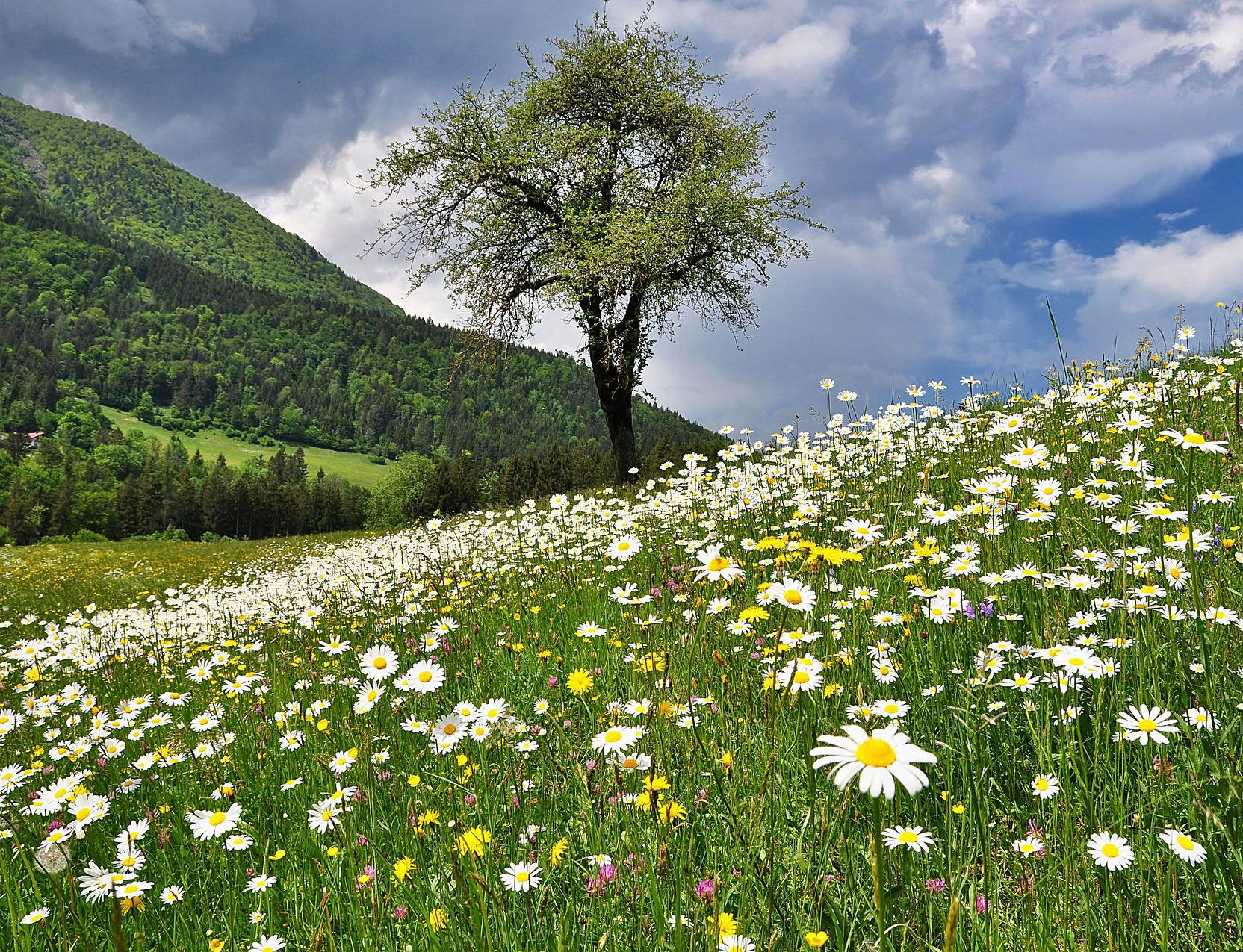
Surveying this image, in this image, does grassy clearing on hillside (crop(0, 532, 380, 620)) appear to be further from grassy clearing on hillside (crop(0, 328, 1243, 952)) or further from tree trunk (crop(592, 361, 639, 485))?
grassy clearing on hillside (crop(0, 328, 1243, 952))

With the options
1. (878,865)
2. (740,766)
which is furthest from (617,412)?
(878,865)

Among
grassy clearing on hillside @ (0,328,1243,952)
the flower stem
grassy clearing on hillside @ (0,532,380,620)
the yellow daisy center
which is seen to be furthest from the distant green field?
the flower stem

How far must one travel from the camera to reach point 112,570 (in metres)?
21.2

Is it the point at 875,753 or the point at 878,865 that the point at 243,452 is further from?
the point at 878,865

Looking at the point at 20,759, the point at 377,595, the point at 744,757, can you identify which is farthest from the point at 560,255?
the point at 744,757

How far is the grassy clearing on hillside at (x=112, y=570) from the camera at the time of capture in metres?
14.9

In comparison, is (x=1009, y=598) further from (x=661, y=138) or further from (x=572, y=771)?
(x=661, y=138)

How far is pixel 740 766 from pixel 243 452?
185 m

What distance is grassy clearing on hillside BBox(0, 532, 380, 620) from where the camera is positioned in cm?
1488

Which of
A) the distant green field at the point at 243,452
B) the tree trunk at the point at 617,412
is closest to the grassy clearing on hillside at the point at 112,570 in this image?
the tree trunk at the point at 617,412

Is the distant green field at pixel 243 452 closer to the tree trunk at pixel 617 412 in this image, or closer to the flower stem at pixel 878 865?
the tree trunk at pixel 617 412

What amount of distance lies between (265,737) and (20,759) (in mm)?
2069

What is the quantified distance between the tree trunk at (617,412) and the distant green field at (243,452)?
437ft

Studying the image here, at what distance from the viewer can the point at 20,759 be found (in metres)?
4.46
